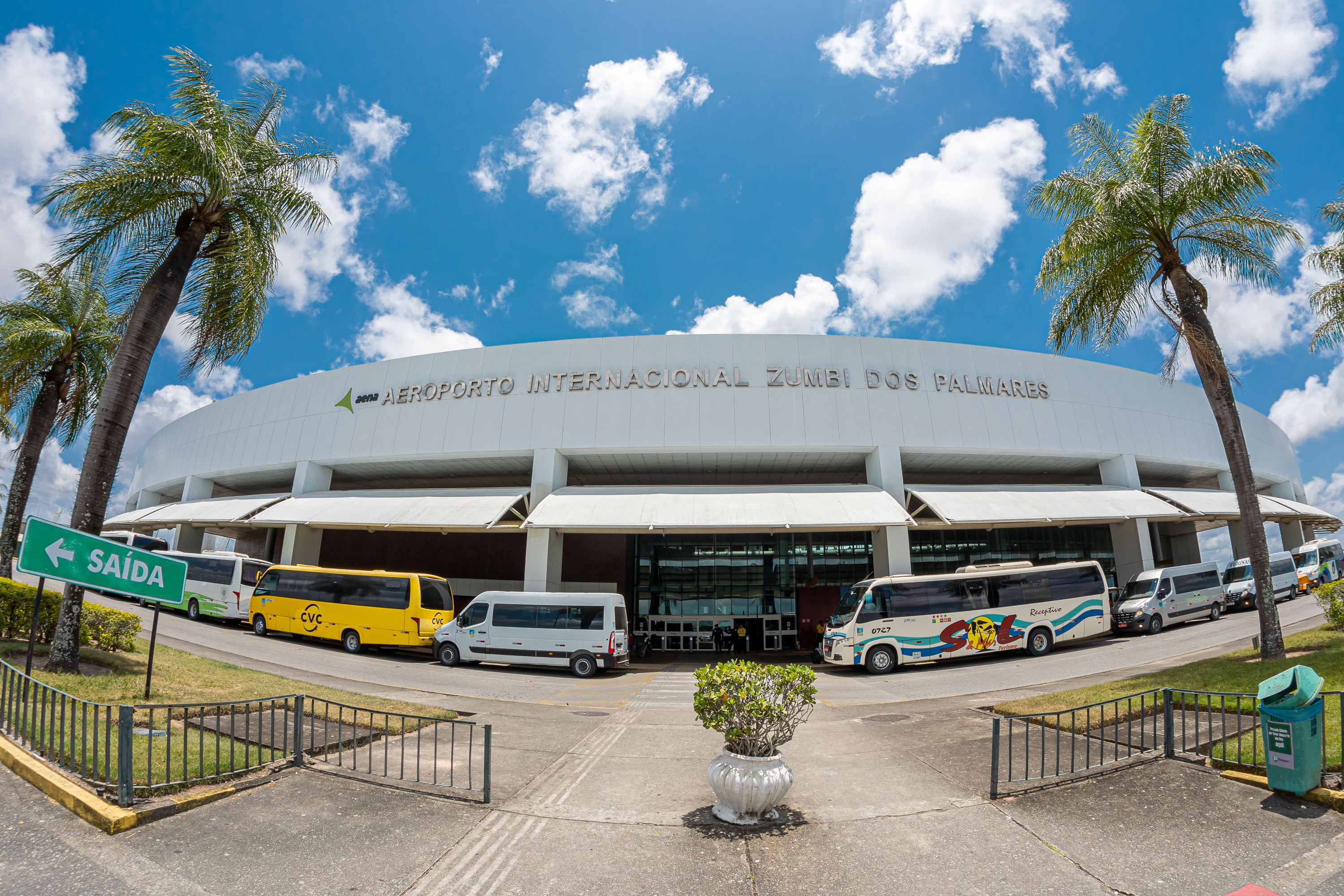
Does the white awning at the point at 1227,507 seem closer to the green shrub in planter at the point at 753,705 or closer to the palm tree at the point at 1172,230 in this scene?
the palm tree at the point at 1172,230

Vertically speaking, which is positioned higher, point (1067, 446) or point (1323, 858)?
point (1067, 446)

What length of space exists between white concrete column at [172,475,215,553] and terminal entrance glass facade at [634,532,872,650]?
2652cm

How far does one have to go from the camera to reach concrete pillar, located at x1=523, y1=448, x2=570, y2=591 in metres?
23.6

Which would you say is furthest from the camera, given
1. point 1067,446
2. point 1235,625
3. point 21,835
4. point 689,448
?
point 1067,446

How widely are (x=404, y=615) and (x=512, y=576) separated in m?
10.4

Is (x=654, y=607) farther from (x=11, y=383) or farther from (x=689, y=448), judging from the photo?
(x=11, y=383)

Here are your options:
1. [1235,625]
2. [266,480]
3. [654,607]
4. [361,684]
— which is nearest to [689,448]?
[654,607]

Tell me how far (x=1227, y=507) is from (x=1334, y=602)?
52.2 feet

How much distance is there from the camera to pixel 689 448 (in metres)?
24.4

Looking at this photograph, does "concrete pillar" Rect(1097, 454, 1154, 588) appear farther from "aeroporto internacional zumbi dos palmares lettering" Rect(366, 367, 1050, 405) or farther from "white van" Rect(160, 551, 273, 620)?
"white van" Rect(160, 551, 273, 620)

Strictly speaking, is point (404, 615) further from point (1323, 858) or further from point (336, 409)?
point (1323, 858)

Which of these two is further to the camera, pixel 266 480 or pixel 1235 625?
pixel 266 480

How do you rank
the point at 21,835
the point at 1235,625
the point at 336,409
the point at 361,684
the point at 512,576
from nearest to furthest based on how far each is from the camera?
the point at 21,835
the point at 361,684
the point at 1235,625
the point at 336,409
the point at 512,576

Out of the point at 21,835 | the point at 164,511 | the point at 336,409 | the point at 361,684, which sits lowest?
the point at 361,684
